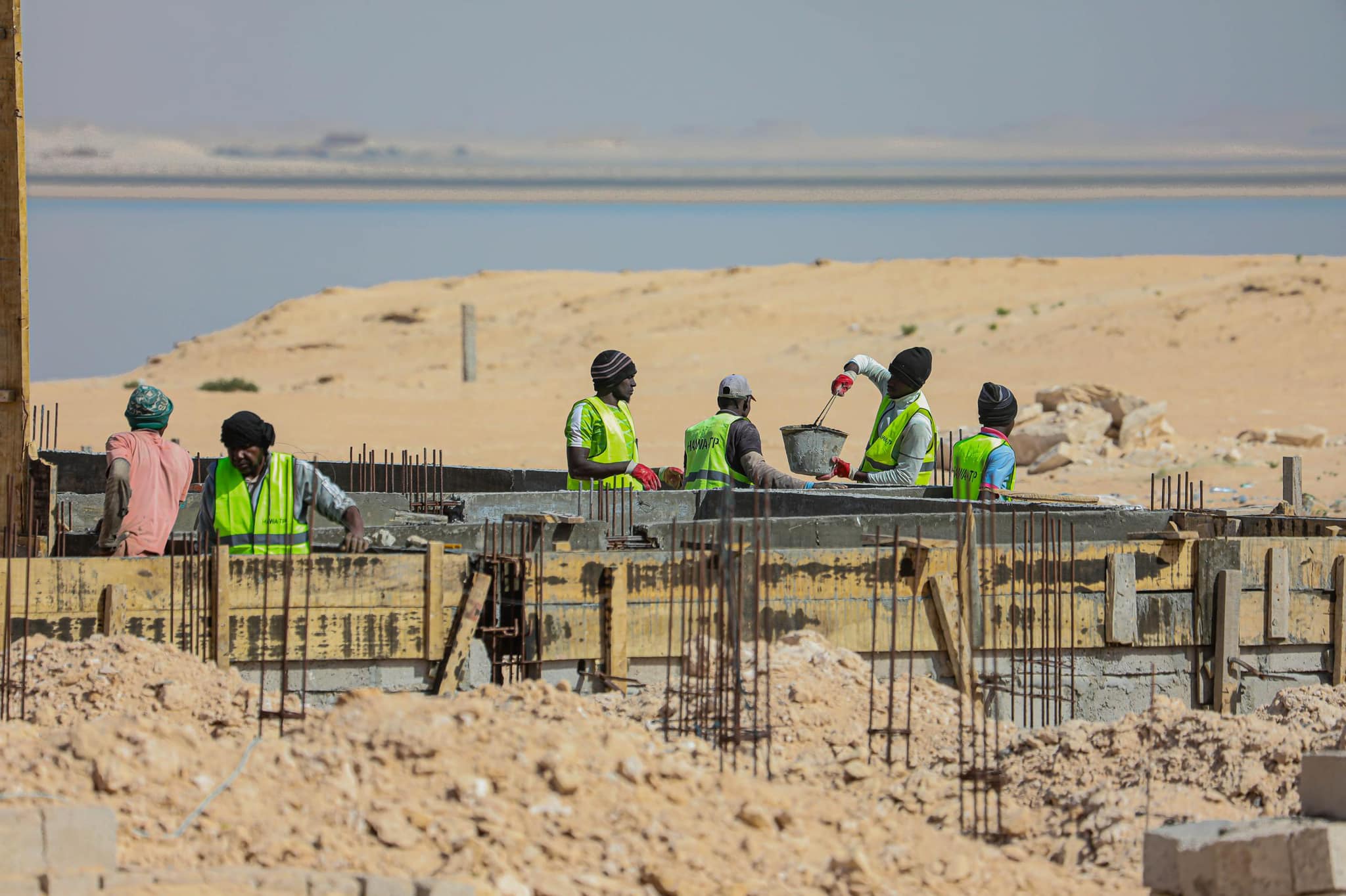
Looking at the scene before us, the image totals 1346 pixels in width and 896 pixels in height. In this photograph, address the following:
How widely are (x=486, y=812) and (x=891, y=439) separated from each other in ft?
14.9

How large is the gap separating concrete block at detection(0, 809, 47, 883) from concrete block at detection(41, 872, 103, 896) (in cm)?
7

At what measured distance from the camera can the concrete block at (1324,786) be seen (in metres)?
4.77

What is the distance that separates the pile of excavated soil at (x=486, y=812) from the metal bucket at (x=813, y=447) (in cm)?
400

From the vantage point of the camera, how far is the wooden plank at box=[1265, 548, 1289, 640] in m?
7.52

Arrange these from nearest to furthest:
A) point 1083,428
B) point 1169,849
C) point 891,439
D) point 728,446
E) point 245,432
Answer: point 1169,849 < point 245,432 < point 728,446 < point 891,439 < point 1083,428

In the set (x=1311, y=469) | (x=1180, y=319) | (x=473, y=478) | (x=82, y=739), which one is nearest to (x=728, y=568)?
(x=82, y=739)

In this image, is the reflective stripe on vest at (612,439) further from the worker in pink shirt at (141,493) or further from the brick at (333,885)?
the brick at (333,885)

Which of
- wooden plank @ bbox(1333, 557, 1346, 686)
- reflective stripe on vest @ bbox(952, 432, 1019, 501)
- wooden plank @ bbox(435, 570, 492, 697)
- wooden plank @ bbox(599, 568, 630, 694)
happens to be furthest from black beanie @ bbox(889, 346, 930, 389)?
wooden plank @ bbox(435, 570, 492, 697)

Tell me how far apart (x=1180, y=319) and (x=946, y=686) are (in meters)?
29.9

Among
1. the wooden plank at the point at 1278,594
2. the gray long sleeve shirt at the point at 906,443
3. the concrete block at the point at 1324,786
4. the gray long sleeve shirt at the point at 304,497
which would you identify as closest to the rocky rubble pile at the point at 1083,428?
the gray long sleeve shirt at the point at 906,443

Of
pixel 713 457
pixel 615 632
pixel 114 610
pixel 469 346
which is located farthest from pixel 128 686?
pixel 469 346

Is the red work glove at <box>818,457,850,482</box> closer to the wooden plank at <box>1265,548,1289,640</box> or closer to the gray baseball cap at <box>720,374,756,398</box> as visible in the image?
the gray baseball cap at <box>720,374,756,398</box>

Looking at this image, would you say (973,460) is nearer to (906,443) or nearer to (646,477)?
(906,443)

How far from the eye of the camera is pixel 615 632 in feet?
22.4
